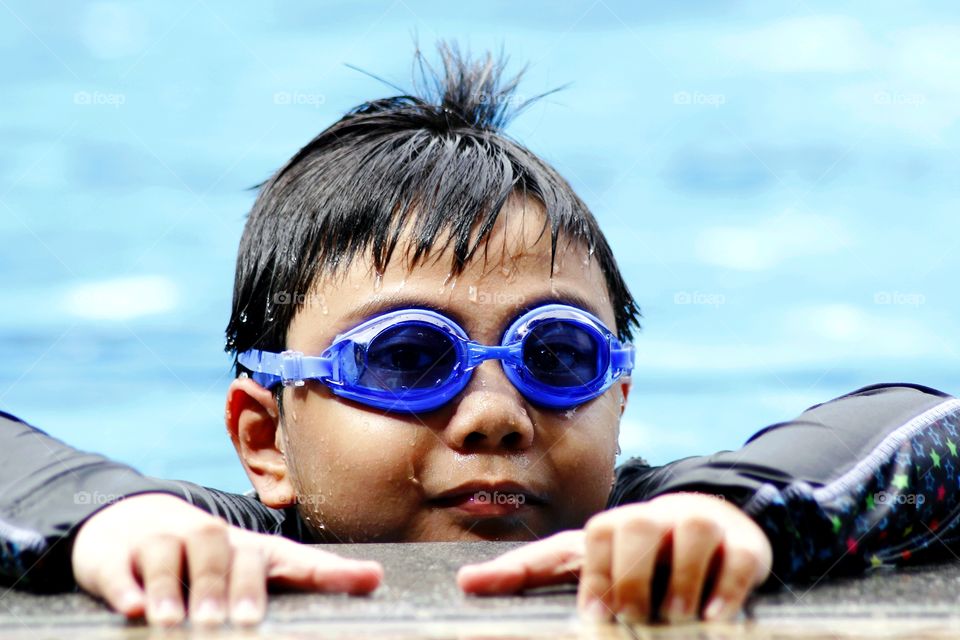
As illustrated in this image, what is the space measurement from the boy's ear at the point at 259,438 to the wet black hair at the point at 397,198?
140 millimetres

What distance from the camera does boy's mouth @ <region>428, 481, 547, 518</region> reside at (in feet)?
7.64

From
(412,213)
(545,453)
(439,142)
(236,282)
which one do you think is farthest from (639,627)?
(236,282)

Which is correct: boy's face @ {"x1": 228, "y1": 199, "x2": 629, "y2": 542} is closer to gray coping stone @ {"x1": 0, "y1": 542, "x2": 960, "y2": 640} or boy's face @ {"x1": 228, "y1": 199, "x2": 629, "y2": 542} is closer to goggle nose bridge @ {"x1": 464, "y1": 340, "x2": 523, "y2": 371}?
goggle nose bridge @ {"x1": 464, "y1": 340, "x2": 523, "y2": 371}

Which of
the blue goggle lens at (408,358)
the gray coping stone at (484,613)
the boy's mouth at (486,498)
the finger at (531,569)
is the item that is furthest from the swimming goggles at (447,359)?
the finger at (531,569)

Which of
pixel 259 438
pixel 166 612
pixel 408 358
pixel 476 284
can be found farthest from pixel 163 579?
pixel 259 438

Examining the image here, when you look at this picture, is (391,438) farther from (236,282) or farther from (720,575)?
(720,575)

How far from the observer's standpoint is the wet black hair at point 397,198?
2572 mm

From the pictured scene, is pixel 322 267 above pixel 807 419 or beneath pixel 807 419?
above

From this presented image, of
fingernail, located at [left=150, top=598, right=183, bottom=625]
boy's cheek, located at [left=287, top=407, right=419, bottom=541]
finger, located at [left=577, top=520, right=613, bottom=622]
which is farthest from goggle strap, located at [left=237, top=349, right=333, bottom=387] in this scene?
finger, located at [left=577, top=520, right=613, bottom=622]

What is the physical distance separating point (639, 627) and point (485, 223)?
4.56 ft

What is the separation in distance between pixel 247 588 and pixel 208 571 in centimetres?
6

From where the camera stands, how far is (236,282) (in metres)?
3.05

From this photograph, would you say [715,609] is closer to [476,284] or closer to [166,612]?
[166,612]

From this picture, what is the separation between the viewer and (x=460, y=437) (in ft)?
7.68
